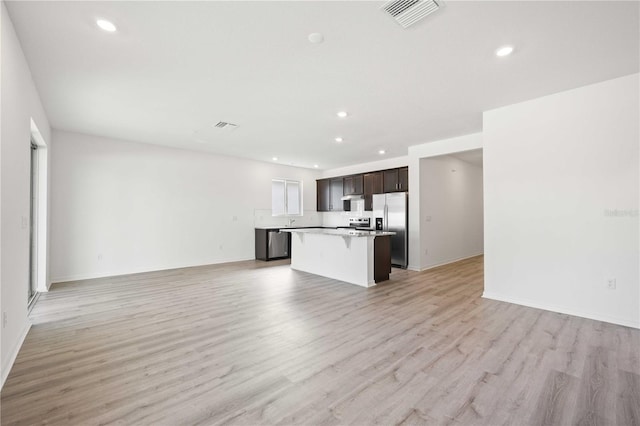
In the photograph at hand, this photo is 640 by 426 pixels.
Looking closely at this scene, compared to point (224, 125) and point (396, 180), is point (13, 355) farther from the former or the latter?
point (396, 180)

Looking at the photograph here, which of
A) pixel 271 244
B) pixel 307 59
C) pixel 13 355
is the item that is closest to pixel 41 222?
pixel 13 355

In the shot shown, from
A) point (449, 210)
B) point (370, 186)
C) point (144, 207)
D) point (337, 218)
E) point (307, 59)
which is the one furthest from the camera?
point (337, 218)

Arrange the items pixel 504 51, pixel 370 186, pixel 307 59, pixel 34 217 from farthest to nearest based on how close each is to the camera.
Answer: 1. pixel 370 186
2. pixel 34 217
3. pixel 307 59
4. pixel 504 51

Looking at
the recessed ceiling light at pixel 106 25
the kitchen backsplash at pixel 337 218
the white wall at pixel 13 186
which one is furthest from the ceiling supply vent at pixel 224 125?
the kitchen backsplash at pixel 337 218

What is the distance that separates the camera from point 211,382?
6.82 ft

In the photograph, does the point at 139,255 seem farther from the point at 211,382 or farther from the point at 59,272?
the point at 211,382

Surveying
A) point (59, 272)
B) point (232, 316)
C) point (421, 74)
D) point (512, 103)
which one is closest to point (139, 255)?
point (59, 272)

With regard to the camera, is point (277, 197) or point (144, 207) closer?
point (144, 207)

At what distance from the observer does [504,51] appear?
2590 millimetres

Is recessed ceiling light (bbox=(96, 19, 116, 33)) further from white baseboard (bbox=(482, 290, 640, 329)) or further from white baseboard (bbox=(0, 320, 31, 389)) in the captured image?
white baseboard (bbox=(482, 290, 640, 329))

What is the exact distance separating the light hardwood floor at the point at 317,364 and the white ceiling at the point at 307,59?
2704 mm

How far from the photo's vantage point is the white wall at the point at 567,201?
123 inches

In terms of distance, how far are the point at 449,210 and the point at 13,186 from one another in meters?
7.23

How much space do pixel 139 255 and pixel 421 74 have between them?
6.09 meters
